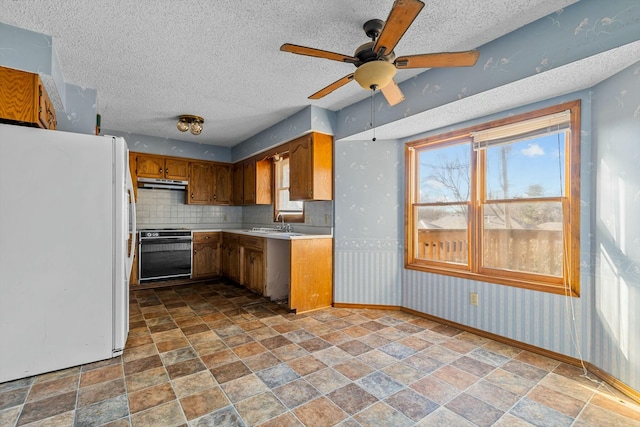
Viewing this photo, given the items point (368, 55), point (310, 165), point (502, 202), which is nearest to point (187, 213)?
point (310, 165)

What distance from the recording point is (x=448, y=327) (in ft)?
10.3

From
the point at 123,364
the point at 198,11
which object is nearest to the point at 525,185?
the point at 198,11

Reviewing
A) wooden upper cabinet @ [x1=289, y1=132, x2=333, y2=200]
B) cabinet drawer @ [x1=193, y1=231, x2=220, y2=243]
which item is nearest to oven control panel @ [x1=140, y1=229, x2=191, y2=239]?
cabinet drawer @ [x1=193, y1=231, x2=220, y2=243]

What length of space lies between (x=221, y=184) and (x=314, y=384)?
14.6 feet

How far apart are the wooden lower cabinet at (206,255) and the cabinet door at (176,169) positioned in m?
1.02

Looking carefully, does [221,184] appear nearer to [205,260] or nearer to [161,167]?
[161,167]

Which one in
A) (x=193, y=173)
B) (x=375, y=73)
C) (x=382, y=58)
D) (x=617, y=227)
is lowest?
(x=617, y=227)

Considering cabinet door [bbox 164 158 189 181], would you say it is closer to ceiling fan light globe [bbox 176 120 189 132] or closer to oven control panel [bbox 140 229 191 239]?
oven control panel [bbox 140 229 191 239]

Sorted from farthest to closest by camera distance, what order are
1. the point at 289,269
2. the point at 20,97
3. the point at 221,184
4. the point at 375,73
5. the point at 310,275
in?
the point at 221,184
the point at 310,275
the point at 289,269
the point at 20,97
the point at 375,73

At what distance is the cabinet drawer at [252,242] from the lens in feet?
13.4

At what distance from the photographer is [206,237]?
529 cm

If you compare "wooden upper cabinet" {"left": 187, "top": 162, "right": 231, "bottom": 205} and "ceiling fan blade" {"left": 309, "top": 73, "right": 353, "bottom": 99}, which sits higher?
"ceiling fan blade" {"left": 309, "top": 73, "right": 353, "bottom": 99}

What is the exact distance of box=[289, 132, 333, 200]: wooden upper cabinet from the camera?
12.3 ft

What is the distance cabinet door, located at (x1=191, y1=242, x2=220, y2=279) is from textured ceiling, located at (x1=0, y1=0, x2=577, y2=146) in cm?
260
